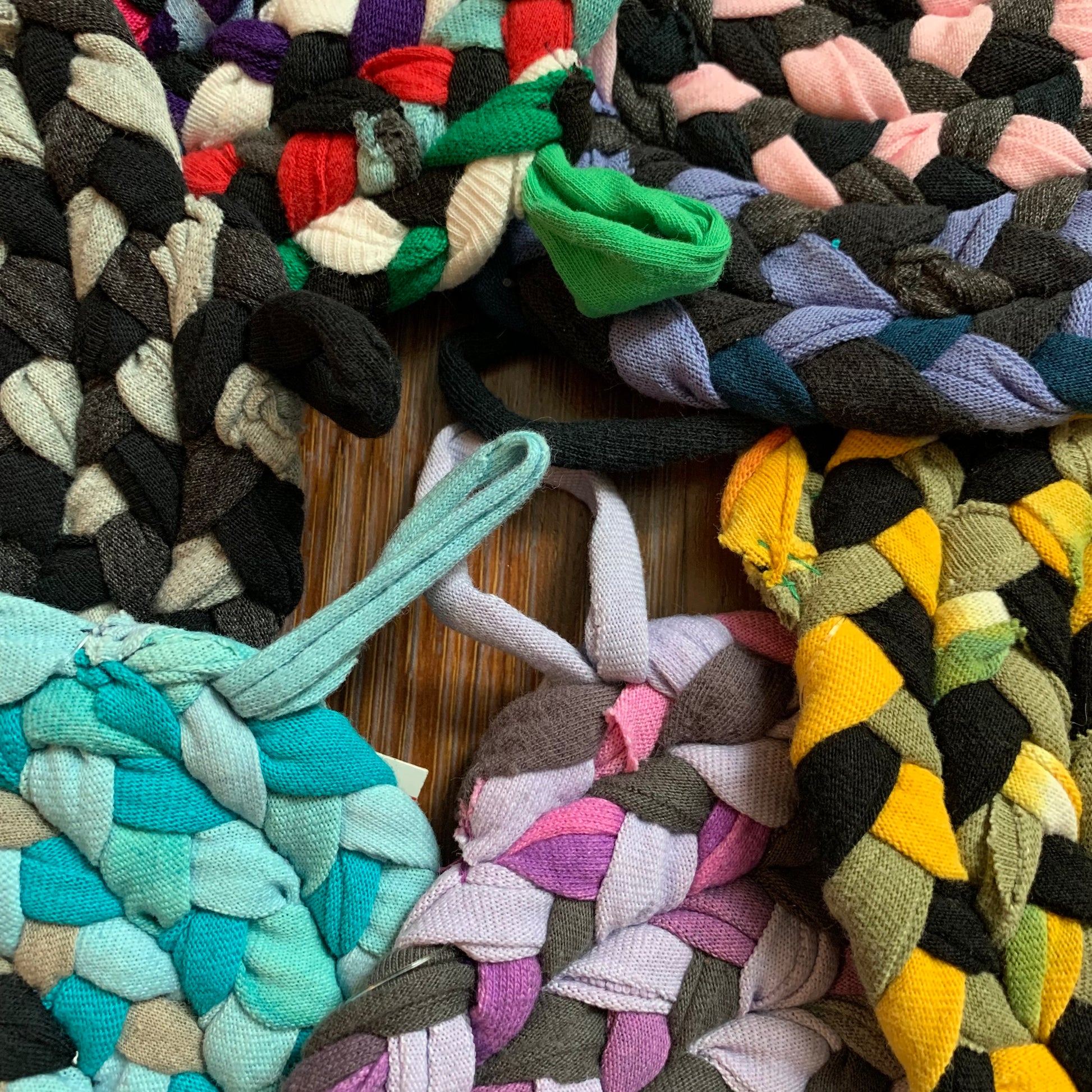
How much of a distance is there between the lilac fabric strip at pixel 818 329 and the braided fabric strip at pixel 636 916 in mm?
176

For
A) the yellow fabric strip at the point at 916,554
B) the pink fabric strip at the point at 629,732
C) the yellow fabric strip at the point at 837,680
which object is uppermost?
the yellow fabric strip at the point at 916,554

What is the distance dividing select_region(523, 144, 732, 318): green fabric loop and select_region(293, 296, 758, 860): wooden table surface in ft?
0.37

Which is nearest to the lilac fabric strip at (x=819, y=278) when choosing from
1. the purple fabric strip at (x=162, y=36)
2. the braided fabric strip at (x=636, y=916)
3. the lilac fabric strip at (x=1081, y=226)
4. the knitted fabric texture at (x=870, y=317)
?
the knitted fabric texture at (x=870, y=317)

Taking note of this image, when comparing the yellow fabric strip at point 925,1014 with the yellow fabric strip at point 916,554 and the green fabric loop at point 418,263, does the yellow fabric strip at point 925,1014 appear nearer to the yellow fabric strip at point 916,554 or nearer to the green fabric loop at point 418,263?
the yellow fabric strip at point 916,554

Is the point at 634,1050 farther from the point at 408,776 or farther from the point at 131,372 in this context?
the point at 131,372

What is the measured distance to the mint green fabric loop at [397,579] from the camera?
1.86 ft

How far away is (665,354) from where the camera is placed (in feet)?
2.12

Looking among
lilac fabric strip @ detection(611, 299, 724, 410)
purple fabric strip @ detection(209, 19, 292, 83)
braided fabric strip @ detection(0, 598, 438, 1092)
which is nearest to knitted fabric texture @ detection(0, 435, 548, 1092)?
braided fabric strip @ detection(0, 598, 438, 1092)

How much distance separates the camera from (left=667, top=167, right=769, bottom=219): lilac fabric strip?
68 cm

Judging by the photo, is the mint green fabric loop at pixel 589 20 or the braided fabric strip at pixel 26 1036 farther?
the mint green fabric loop at pixel 589 20

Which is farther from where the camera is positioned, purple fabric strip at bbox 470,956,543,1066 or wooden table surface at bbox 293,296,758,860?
wooden table surface at bbox 293,296,758,860

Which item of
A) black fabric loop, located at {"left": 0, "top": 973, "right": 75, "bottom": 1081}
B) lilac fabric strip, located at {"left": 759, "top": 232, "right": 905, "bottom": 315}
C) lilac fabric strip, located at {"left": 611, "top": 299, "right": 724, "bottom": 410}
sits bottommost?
black fabric loop, located at {"left": 0, "top": 973, "right": 75, "bottom": 1081}

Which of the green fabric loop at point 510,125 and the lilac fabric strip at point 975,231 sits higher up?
the green fabric loop at point 510,125

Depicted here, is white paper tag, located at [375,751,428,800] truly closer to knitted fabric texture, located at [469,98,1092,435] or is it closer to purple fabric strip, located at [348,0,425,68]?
knitted fabric texture, located at [469,98,1092,435]
